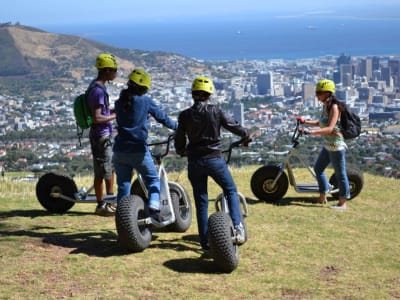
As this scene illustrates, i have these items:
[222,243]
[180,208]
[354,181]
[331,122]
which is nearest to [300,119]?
[331,122]

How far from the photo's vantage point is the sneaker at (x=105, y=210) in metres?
9.36

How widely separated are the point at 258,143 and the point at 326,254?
3209 cm

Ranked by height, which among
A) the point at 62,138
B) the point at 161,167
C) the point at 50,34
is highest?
the point at 50,34

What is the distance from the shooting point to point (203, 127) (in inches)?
275

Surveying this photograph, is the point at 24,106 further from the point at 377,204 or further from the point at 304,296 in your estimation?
the point at 304,296

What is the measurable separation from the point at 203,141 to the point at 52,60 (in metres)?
87.9

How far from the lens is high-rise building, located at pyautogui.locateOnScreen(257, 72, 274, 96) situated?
77.0 metres

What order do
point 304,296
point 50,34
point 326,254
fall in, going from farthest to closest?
point 50,34 → point 326,254 → point 304,296

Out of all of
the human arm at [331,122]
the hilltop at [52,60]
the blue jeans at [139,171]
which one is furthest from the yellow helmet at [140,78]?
the hilltop at [52,60]

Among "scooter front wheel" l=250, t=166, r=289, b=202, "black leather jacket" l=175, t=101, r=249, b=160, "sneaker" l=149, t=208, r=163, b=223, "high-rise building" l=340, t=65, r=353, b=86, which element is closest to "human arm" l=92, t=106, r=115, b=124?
"sneaker" l=149, t=208, r=163, b=223

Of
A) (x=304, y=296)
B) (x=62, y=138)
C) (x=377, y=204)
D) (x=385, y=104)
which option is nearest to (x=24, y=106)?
(x=62, y=138)

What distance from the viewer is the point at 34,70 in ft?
292

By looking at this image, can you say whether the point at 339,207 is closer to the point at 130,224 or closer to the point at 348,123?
the point at 348,123

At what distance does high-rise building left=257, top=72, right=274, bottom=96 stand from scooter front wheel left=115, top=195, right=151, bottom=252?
228 feet
